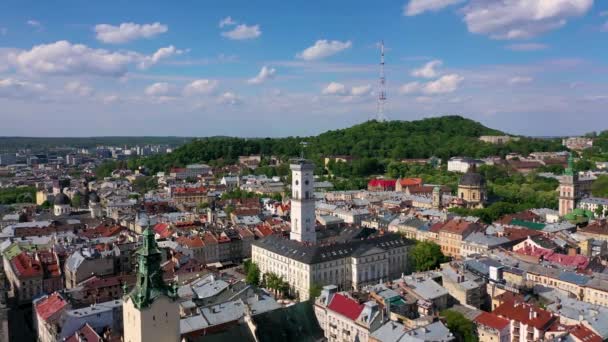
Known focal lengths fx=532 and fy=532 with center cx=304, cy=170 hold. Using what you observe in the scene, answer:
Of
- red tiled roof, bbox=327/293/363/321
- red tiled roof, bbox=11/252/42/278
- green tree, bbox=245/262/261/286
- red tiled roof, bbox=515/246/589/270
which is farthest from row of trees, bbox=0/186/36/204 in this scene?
red tiled roof, bbox=515/246/589/270

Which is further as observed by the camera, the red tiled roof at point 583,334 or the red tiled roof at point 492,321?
the red tiled roof at point 492,321

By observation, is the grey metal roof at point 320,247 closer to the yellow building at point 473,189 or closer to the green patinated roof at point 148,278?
the green patinated roof at point 148,278

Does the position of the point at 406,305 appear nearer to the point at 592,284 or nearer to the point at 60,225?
the point at 592,284

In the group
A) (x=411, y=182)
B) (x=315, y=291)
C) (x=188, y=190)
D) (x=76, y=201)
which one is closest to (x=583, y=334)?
(x=315, y=291)

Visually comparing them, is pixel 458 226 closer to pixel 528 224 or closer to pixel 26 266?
pixel 528 224

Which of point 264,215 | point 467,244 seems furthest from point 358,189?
point 467,244

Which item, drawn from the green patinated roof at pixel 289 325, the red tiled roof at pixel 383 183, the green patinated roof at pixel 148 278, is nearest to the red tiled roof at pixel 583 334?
the green patinated roof at pixel 289 325

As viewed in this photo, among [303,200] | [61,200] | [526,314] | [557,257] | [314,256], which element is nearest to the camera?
[526,314]
